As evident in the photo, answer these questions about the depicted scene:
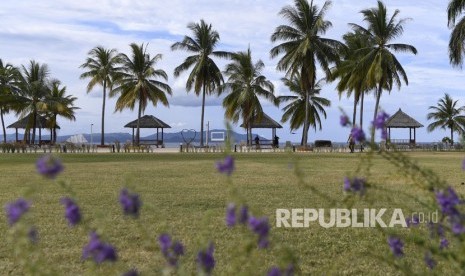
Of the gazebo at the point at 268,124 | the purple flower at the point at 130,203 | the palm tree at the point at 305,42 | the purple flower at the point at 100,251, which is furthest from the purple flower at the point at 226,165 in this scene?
the gazebo at the point at 268,124

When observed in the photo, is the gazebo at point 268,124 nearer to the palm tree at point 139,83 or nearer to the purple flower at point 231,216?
the palm tree at point 139,83

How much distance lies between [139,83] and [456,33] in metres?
22.2

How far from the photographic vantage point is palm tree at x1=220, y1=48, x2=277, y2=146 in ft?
133

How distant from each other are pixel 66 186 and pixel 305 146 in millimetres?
36732

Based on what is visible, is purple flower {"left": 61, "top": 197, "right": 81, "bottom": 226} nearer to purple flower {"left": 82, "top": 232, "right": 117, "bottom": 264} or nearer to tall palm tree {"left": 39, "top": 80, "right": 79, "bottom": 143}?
purple flower {"left": 82, "top": 232, "right": 117, "bottom": 264}

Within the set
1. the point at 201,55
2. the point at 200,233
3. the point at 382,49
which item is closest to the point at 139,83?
the point at 201,55

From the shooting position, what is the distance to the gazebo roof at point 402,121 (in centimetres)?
4569

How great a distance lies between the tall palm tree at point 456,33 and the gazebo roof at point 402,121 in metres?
19.6

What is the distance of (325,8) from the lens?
3544 centimetres

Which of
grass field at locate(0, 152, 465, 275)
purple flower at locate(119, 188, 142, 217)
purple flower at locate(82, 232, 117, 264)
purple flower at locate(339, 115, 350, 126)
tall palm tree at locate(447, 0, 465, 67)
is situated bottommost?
grass field at locate(0, 152, 465, 275)

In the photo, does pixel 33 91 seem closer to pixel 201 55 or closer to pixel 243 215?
pixel 201 55

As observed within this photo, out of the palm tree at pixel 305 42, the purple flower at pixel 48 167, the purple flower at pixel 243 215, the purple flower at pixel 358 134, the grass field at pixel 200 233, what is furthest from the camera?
the palm tree at pixel 305 42

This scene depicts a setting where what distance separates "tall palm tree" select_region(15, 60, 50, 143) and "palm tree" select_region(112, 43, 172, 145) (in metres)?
6.03

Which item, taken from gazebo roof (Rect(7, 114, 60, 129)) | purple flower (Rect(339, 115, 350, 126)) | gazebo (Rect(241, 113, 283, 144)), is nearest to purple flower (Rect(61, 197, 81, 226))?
purple flower (Rect(339, 115, 350, 126))
